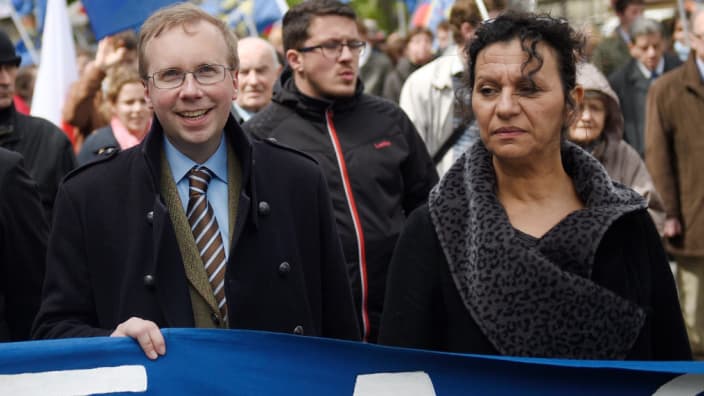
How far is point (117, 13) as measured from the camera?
8.87m

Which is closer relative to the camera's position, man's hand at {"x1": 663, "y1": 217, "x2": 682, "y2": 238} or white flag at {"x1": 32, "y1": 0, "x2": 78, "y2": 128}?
man's hand at {"x1": 663, "y1": 217, "x2": 682, "y2": 238}

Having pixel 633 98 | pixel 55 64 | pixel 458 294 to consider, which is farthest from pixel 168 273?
pixel 633 98

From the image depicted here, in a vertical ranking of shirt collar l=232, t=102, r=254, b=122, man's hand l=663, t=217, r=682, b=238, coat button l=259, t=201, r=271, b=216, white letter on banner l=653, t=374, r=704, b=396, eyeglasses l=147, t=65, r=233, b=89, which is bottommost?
man's hand l=663, t=217, r=682, b=238

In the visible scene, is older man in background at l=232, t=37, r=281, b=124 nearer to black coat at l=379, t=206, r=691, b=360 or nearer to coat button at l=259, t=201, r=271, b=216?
coat button at l=259, t=201, r=271, b=216

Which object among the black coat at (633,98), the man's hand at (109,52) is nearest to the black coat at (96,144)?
the man's hand at (109,52)

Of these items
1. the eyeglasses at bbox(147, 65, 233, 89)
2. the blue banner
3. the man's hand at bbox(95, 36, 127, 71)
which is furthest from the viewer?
the man's hand at bbox(95, 36, 127, 71)

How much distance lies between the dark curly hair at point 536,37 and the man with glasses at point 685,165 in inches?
196

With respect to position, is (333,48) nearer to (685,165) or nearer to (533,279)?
(533,279)

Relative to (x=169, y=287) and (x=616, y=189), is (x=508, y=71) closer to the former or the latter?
(x=616, y=189)

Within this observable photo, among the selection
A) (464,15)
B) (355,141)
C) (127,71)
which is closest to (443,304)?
(355,141)

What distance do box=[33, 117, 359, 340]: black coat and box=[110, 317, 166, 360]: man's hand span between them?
0.42 feet

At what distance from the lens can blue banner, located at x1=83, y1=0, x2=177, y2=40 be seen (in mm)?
8711

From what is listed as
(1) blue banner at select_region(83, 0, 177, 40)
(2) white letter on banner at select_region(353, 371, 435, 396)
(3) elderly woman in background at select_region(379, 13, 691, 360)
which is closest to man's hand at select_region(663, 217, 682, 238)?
(1) blue banner at select_region(83, 0, 177, 40)

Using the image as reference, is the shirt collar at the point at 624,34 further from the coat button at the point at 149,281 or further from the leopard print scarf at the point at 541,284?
the coat button at the point at 149,281
